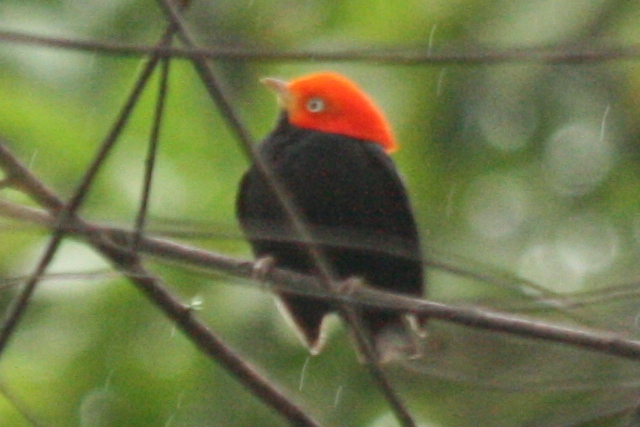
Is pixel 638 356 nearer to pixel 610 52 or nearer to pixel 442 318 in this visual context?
pixel 442 318

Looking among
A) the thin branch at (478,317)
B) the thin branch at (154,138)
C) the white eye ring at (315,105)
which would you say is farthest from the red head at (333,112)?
the thin branch at (154,138)

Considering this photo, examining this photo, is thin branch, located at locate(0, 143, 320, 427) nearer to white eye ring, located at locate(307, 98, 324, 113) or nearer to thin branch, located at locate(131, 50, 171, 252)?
thin branch, located at locate(131, 50, 171, 252)

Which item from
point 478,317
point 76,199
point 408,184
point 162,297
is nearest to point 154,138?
point 76,199

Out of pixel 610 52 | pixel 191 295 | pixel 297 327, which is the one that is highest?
pixel 610 52

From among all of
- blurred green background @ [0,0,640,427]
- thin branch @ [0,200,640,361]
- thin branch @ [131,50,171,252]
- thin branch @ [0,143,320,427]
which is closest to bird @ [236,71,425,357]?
blurred green background @ [0,0,640,427]

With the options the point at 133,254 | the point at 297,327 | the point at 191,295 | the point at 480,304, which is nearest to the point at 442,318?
the point at 480,304

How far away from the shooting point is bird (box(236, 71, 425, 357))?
4.99 meters

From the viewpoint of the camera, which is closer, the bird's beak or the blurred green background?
the blurred green background

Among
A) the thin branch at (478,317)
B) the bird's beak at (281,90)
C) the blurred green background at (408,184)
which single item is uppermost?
the thin branch at (478,317)

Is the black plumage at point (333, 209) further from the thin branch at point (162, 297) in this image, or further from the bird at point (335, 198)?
the thin branch at point (162, 297)

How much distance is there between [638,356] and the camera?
3.41 m

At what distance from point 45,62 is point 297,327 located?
1405 millimetres

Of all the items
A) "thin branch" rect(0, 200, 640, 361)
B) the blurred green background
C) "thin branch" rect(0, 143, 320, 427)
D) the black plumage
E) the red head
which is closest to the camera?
"thin branch" rect(0, 200, 640, 361)

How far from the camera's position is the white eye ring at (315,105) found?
531cm
